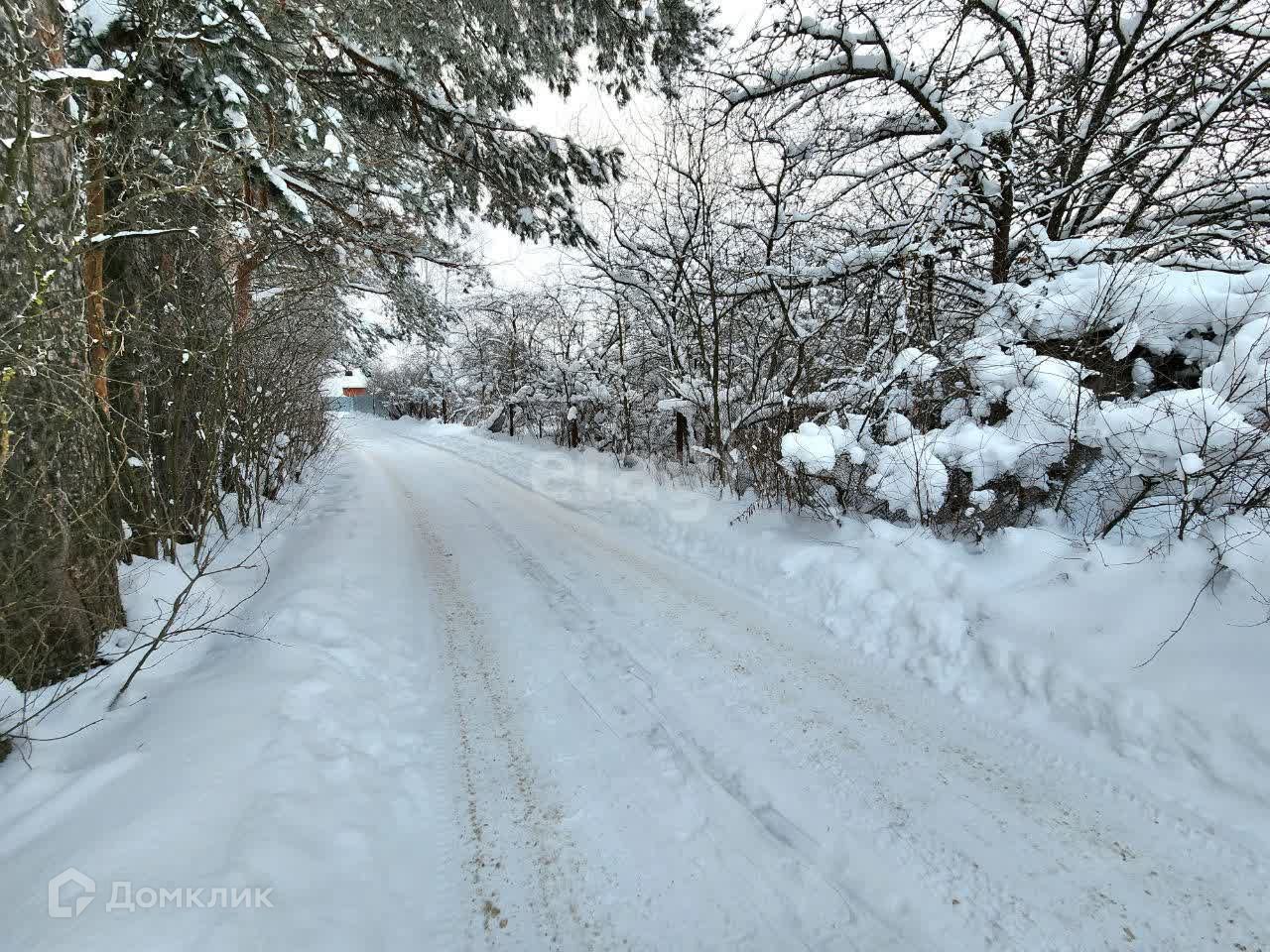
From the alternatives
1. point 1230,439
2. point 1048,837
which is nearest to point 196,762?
point 1048,837

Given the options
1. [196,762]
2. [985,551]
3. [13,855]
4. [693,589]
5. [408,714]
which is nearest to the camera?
[13,855]

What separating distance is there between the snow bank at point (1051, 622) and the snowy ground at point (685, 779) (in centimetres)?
2

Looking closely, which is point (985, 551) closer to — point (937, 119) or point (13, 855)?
point (937, 119)

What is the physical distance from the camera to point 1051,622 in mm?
3189

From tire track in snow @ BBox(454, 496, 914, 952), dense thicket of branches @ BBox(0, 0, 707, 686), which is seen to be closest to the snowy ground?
tire track in snow @ BBox(454, 496, 914, 952)

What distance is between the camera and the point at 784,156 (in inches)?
240

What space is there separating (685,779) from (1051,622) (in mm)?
2562

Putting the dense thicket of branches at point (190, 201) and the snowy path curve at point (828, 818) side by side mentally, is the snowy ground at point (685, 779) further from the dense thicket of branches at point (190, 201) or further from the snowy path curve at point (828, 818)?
the dense thicket of branches at point (190, 201)

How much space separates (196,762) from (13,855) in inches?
20.1

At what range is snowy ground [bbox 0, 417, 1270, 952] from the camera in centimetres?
170

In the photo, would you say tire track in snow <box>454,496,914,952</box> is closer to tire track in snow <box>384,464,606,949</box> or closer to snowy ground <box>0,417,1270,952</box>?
snowy ground <box>0,417,1270,952</box>

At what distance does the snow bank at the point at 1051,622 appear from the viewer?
2463 millimetres

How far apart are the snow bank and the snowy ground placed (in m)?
0.02

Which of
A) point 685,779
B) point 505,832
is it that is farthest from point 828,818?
point 505,832
